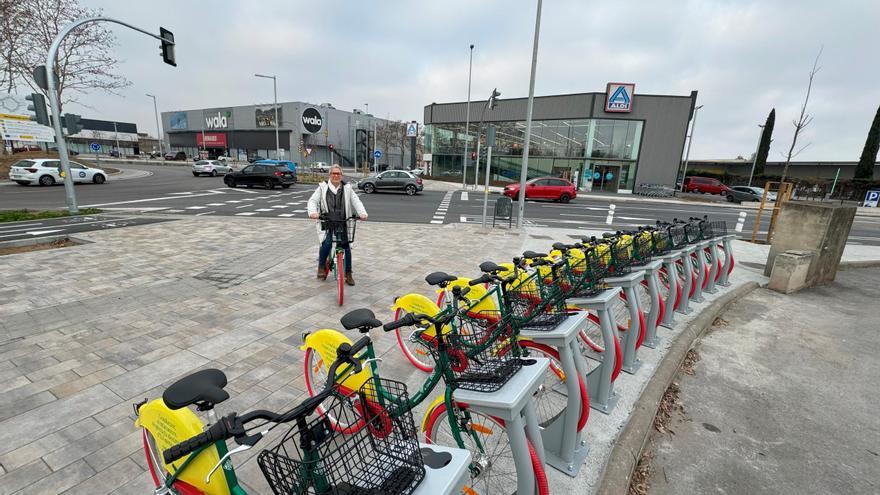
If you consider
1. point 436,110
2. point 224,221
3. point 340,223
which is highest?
point 436,110

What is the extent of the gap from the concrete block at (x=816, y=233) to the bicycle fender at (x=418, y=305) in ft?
24.0

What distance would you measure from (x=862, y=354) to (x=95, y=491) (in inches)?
280

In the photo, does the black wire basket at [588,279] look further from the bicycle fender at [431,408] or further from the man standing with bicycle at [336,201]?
the man standing with bicycle at [336,201]

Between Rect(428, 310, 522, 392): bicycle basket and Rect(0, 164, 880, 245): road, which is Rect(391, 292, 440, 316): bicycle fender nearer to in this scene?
Rect(428, 310, 522, 392): bicycle basket

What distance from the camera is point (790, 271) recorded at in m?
6.31

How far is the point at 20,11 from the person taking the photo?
60.9ft

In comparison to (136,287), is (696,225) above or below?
above

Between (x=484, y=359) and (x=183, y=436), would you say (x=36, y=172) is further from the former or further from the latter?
(x=484, y=359)

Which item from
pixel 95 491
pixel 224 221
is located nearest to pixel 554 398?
pixel 95 491

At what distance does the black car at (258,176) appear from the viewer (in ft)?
71.7

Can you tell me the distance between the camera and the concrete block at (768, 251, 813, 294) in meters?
6.33

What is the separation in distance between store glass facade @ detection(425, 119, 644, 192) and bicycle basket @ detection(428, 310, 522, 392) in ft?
106

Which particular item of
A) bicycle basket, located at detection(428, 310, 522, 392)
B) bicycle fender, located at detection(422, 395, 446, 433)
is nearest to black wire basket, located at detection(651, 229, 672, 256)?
bicycle basket, located at detection(428, 310, 522, 392)

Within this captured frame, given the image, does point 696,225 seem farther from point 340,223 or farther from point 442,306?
point 340,223
